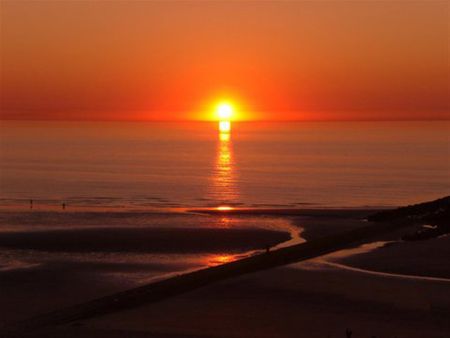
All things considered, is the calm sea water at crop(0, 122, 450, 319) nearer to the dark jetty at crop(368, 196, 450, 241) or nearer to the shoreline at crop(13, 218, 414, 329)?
the shoreline at crop(13, 218, 414, 329)

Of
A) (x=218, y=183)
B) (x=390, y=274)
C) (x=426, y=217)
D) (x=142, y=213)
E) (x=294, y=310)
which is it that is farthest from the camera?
(x=218, y=183)

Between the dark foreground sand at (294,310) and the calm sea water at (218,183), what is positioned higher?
the calm sea water at (218,183)

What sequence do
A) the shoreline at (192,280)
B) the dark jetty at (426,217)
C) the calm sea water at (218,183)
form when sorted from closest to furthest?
the shoreline at (192,280)
the dark jetty at (426,217)
the calm sea water at (218,183)

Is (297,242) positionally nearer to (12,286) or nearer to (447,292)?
(447,292)

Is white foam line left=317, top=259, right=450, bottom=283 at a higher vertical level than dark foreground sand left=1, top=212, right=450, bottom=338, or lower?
higher

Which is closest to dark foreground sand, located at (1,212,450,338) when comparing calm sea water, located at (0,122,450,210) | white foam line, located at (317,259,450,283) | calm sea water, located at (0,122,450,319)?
white foam line, located at (317,259,450,283)

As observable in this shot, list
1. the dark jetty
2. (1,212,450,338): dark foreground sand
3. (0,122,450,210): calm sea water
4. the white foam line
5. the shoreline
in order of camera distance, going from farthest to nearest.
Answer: (0,122,450,210): calm sea water
the dark jetty
the white foam line
the shoreline
(1,212,450,338): dark foreground sand

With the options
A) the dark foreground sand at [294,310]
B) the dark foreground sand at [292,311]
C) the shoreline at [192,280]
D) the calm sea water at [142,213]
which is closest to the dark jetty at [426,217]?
the shoreline at [192,280]

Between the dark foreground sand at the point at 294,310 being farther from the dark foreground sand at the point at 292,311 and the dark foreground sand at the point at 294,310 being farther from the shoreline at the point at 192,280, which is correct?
the shoreline at the point at 192,280

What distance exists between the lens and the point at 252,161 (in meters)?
159

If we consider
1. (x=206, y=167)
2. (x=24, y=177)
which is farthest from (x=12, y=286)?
(x=206, y=167)

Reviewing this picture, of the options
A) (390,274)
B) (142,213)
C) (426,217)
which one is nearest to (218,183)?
(142,213)

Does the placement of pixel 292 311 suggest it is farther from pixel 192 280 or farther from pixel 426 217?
pixel 426 217

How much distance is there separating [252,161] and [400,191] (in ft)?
238
